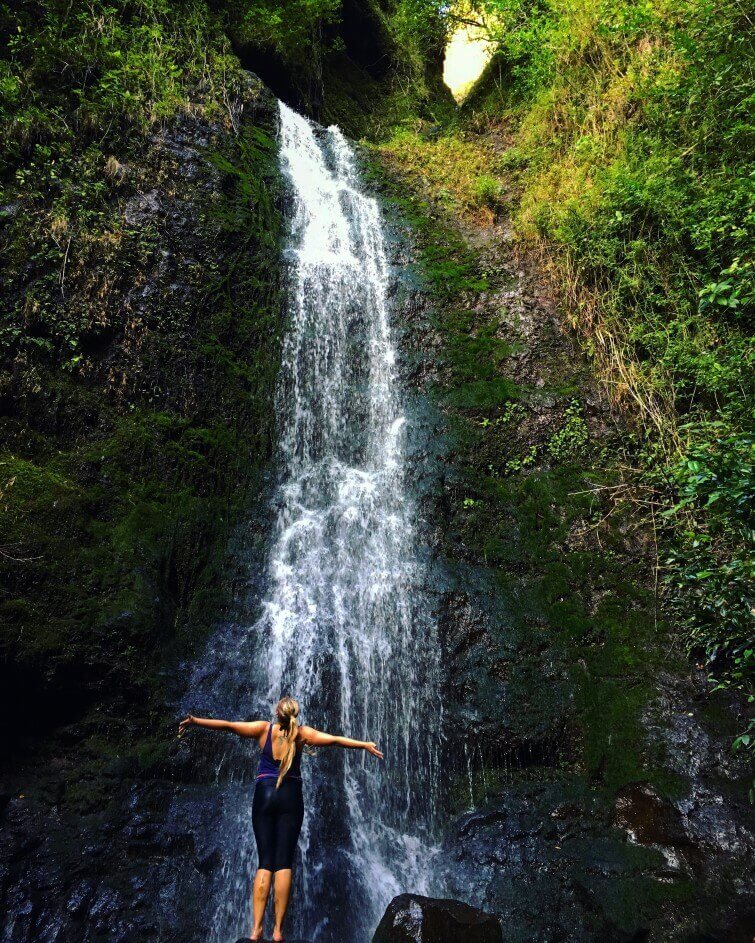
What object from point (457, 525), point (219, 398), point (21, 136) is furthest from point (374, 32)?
point (457, 525)

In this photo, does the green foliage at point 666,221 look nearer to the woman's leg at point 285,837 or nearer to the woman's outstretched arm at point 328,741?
the woman's outstretched arm at point 328,741

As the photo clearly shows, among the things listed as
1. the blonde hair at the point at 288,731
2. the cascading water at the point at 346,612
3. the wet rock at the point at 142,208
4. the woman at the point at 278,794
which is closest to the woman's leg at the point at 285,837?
the woman at the point at 278,794

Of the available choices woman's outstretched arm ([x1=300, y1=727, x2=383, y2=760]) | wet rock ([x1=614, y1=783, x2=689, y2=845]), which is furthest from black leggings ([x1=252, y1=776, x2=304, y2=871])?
wet rock ([x1=614, y1=783, x2=689, y2=845])

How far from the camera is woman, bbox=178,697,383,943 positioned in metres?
3.73

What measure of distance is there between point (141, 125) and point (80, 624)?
7601 mm

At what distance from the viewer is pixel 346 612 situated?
6.81 m

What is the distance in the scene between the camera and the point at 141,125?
912 centimetres

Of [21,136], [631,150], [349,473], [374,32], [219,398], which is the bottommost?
[349,473]

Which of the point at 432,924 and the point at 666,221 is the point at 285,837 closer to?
the point at 432,924

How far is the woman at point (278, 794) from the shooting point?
147 inches

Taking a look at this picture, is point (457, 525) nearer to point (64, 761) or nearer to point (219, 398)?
point (219, 398)

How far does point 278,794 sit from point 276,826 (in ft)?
0.66

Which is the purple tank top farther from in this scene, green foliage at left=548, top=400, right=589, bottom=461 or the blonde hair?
green foliage at left=548, top=400, right=589, bottom=461

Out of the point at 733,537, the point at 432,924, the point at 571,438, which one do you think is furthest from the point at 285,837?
the point at 571,438
